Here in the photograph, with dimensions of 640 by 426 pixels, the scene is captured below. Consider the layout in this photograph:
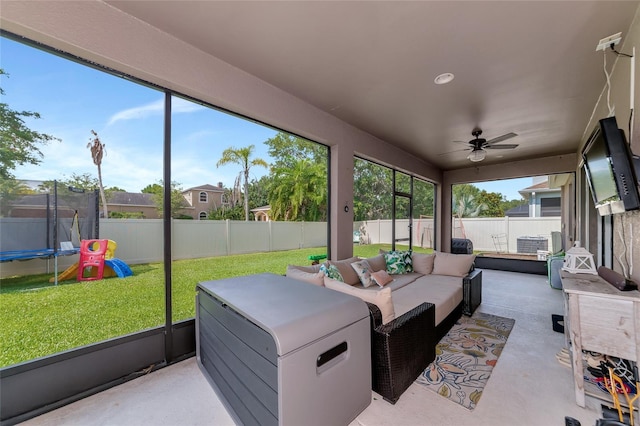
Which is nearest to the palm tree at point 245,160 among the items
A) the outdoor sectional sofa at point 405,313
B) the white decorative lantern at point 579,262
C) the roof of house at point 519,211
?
the outdoor sectional sofa at point 405,313

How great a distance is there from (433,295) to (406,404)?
144 cm

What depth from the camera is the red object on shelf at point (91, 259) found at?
213 cm

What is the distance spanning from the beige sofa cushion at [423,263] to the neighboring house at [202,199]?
319 cm

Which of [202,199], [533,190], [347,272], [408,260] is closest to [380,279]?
[347,272]

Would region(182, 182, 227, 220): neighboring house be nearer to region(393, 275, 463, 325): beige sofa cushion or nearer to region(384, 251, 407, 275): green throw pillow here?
region(393, 275, 463, 325): beige sofa cushion

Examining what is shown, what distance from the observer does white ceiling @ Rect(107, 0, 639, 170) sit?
1.85 meters

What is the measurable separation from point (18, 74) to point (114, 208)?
1.09 metres

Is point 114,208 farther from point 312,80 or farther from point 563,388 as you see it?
point 563,388

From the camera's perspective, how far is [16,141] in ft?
5.89

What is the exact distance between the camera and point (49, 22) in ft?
5.44

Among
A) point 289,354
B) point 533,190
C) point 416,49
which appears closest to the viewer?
point 289,354

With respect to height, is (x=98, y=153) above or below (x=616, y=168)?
above

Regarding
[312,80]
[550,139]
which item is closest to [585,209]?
[550,139]

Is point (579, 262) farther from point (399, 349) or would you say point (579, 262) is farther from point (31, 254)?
point (31, 254)
